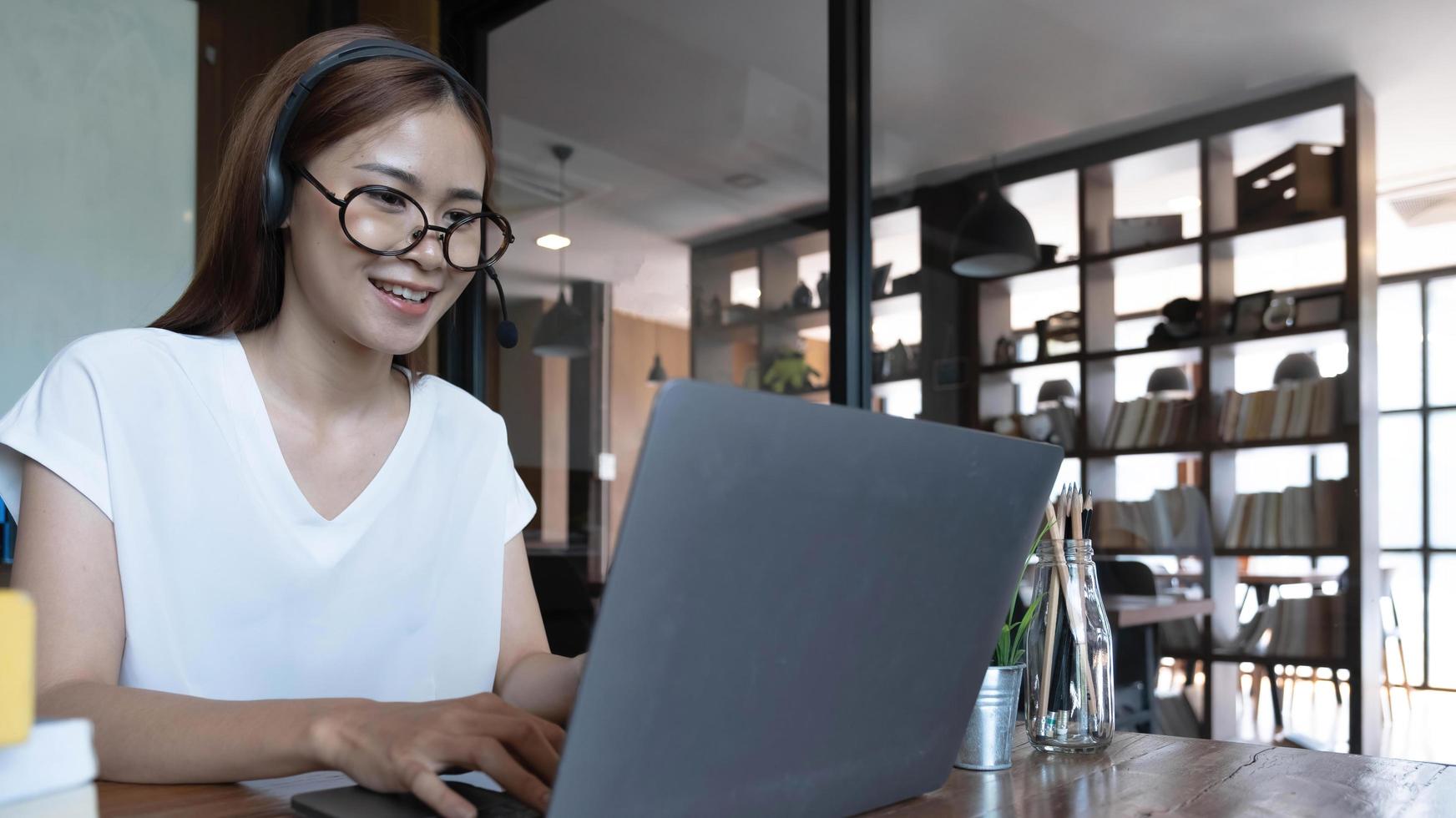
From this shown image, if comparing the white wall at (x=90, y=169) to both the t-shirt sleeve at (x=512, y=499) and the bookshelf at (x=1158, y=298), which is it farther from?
the t-shirt sleeve at (x=512, y=499)

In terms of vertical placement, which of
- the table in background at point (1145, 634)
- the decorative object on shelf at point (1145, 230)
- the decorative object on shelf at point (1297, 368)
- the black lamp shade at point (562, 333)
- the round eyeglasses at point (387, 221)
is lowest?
the table in background at point (1145, 634)

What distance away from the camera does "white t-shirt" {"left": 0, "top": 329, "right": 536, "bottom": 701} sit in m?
1.04

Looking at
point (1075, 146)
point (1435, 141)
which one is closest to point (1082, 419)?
point (1075, 146)

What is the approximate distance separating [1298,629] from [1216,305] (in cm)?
59

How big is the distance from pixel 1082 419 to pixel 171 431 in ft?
5.43

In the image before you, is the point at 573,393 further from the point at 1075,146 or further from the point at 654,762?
the point at 654,762

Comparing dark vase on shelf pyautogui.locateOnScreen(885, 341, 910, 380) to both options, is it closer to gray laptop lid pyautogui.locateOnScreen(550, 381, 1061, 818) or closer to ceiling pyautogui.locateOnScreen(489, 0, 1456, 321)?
ceiling pyautogui.locateOnScreen(489, 0, 1456, 321)

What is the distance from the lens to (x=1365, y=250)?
1.88 m

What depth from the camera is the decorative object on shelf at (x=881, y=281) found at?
2467 mm

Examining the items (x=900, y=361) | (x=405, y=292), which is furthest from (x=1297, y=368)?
(x=405, y=292)

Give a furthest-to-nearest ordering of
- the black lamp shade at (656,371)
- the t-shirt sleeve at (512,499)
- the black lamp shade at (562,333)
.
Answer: the black lamp shade at (562,333) < the black lamp shade at (656,371) < the t-shirt sleeve at (512,499)

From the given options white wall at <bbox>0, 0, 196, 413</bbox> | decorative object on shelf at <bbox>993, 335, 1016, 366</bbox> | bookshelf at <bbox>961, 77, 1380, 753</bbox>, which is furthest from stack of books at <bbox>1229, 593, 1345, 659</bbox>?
white wall at <bbox>0, 0, 196, 413</bbox>

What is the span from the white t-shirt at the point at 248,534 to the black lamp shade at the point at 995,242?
1.34 meters

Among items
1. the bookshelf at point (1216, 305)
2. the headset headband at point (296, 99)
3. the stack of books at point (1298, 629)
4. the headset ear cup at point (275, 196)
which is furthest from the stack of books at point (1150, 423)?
the headset ear cup at point (275, 196)
